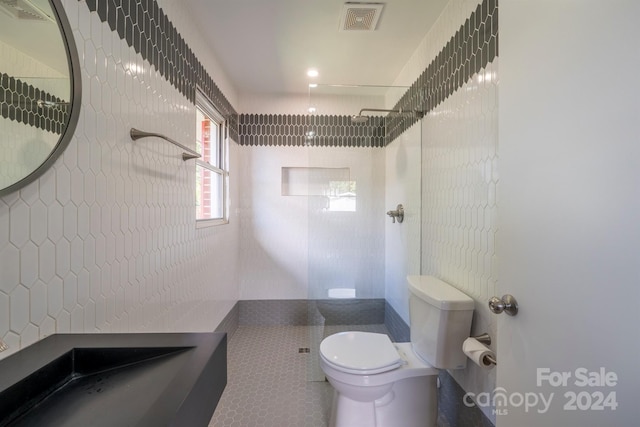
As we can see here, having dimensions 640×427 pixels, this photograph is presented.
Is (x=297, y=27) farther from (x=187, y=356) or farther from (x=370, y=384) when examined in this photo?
(x=370, y=384)

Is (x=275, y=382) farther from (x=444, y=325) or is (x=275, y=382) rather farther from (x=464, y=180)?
(x=464, y=180)

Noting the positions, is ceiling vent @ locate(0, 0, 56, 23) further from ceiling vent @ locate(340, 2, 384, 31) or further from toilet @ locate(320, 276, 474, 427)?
toilet @ locate(320, 276, 474, 427)

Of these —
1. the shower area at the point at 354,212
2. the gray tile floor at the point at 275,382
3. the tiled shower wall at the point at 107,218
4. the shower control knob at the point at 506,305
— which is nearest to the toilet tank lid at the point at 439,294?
the shower control knob at the point at 506,305

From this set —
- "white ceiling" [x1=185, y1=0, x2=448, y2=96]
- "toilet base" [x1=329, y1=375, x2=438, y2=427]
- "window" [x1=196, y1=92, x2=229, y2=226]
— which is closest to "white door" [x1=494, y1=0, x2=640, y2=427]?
"toilet base" [x1=329, y1=375, x2=438, y2=427]

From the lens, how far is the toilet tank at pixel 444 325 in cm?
139

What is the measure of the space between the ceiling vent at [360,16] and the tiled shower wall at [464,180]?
0.42 m

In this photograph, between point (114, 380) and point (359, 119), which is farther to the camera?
point (359, 119)

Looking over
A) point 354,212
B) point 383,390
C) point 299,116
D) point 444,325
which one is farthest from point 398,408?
point 299,116

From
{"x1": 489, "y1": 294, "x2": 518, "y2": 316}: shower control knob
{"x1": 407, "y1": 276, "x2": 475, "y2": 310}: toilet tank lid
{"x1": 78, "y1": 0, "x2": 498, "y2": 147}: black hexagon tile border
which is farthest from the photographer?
{"x1": 407, "y1": 276, "x2": 475, "y2": 310}: toilet tank lid

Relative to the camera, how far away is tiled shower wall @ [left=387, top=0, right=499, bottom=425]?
128 centimetres

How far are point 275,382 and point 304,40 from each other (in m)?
2.54

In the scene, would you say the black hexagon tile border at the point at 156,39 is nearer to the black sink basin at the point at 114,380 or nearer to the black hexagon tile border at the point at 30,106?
the black hexagon tile border at the point at 30,106

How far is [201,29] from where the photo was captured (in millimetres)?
1973

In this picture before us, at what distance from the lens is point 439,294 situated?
4.90ft
